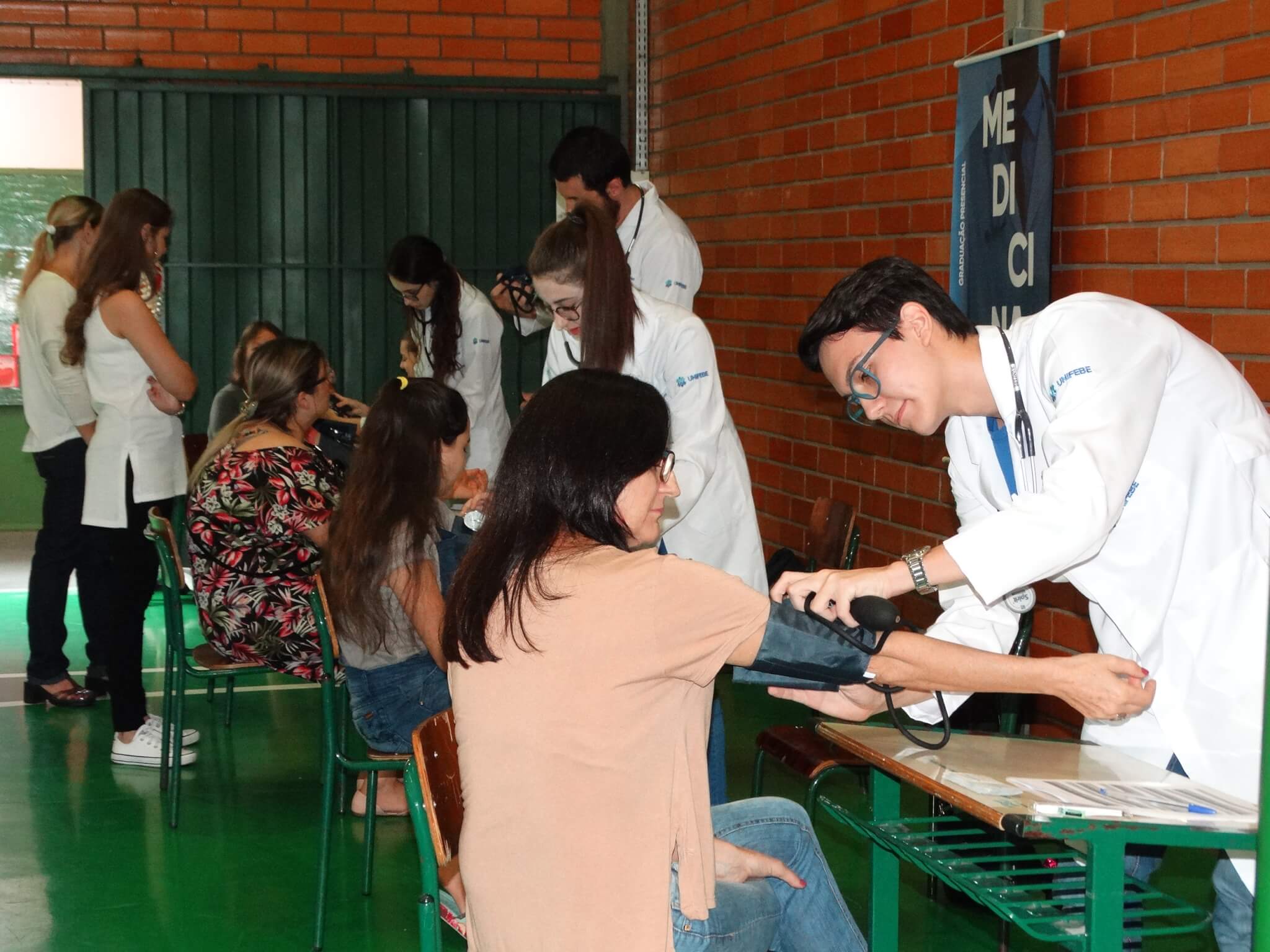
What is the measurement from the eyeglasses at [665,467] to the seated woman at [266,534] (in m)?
1.80

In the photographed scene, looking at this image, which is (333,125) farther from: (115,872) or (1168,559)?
(1168,559)

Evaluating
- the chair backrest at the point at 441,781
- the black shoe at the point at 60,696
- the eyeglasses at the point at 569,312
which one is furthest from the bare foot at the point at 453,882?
the black shoe at the point at 60,696

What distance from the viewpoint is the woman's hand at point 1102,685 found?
1.74m

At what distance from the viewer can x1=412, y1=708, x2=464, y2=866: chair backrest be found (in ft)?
6.06

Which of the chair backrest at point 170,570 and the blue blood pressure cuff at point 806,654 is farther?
the chair backrest at point 170,570

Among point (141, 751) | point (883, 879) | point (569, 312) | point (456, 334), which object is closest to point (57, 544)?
point (141, 751)

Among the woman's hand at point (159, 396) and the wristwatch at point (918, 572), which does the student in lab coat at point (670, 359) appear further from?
the woman's hand at point (159, 396)

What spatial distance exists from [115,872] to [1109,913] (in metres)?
2.63

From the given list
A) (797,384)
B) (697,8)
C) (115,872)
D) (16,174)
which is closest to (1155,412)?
(115,872)

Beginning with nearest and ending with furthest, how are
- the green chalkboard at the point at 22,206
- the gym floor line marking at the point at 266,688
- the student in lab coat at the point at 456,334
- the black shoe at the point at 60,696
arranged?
the black shoe at the point at 60,696, the gym floor line marking at the point at 266,688, the student in lab coat at the point at 456,334, the green chalkboard at the point at 22,206

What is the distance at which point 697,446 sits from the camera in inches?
121

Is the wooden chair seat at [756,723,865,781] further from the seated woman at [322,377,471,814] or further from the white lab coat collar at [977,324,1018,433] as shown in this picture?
the white lab coat collar at [977,324,1018,433]

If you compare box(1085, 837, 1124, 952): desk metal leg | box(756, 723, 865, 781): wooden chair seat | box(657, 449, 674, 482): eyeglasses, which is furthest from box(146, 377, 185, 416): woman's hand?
box(1085, 837, 1124, 952): desk metal leg

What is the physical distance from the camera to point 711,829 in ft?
5.71
